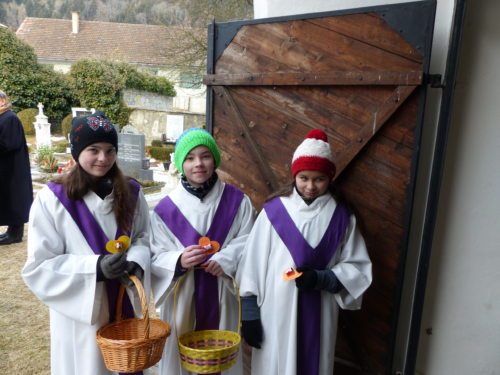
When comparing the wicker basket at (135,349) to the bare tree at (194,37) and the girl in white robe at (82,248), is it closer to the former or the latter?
the girl in white robe at (82,248)

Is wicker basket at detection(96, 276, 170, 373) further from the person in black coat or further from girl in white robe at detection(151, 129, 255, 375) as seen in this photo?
the person in black coat

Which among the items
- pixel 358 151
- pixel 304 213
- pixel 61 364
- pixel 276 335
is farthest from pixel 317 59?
pixel 61 364

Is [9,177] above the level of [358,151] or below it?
below

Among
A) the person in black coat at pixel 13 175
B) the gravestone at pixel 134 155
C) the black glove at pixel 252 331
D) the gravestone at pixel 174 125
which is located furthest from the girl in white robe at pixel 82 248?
the gravestone at pixel 174 125

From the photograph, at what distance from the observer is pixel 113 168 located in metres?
2.36

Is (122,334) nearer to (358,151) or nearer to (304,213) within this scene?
(304,213)

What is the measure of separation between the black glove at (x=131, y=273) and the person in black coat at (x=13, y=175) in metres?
4.16

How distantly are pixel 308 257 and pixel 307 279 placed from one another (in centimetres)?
15

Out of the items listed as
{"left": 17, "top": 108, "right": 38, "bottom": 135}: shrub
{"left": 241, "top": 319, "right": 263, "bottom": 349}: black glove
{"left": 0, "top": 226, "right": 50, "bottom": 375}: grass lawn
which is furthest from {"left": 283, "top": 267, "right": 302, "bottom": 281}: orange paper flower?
{"left": 17, "top": 108, "right": 38, "bottom": 135}: shrub

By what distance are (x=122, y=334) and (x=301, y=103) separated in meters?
1.79

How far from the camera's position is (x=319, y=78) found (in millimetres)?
2779

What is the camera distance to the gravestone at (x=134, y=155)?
11.3m

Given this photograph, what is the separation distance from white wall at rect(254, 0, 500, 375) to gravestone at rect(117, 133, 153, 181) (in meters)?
9.01

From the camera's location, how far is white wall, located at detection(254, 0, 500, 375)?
7.98 ft
